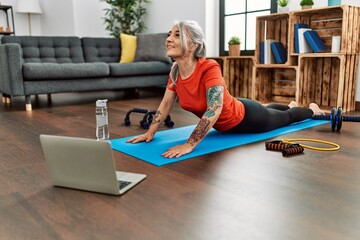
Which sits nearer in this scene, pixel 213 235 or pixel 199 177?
pixel 213 235

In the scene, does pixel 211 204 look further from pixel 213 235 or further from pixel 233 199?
pixel 213 235

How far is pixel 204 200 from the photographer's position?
1263mm

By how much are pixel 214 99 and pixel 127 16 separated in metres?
4.06

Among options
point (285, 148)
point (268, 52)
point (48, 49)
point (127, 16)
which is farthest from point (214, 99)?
point (127, 16)

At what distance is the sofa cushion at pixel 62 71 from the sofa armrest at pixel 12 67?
69 millimetres

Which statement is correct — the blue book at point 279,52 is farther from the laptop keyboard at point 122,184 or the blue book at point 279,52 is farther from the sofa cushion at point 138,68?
the laptop keyboard at point 122,184

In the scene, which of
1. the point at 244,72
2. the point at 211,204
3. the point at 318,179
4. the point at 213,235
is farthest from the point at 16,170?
the point at 244,72

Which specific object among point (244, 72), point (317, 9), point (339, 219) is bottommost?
point (339, 219)

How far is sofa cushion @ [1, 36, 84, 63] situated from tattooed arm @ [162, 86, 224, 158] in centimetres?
311

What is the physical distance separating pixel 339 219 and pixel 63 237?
0.83 m

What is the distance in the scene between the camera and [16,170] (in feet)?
5.37

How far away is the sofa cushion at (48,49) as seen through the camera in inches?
166

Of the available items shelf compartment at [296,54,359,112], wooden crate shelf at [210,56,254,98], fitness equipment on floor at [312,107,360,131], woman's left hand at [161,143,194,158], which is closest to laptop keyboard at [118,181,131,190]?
woman's left hand at [161,143,194,158]

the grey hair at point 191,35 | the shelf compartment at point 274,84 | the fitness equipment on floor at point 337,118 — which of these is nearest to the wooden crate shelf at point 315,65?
the shelf compartment at point 274,84
